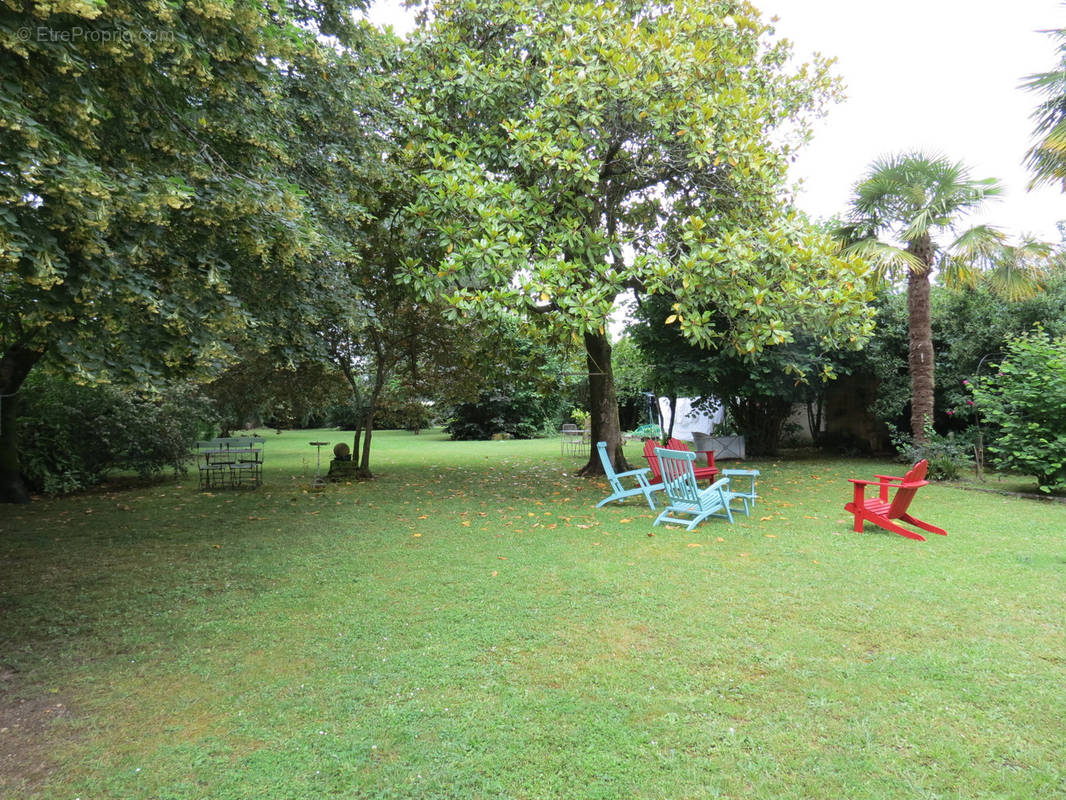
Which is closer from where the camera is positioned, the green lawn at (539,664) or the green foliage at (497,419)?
the green lawn at (539,664)

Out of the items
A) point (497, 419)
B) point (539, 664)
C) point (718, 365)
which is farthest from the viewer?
point (497, 419)

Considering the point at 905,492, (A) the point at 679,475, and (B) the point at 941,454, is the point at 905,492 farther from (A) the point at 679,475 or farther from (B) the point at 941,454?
(B) the point at 941,454

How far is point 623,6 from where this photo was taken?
8891mm

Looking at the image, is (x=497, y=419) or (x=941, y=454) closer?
(x=941, y=454)

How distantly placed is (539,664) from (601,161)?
7192mm

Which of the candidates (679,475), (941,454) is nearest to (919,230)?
(941,454)

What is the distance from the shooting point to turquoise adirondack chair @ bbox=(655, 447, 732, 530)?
22.6 ft

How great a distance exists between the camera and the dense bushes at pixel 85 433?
34.3 ft

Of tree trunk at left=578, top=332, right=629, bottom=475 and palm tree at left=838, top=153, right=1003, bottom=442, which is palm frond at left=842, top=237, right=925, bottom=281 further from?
tree trunk at left=578, top=332, right=629, bottom=475

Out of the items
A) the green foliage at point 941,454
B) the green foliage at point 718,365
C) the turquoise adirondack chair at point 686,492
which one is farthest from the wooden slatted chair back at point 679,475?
the green foliage at point 941,454

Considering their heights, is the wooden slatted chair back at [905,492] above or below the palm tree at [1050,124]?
below

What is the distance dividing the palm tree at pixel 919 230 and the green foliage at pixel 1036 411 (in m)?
1.94

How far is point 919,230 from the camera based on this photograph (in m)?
10.5

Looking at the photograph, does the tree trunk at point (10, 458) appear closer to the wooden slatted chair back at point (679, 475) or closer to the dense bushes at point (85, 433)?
the dense bushes at point (85, 433)
